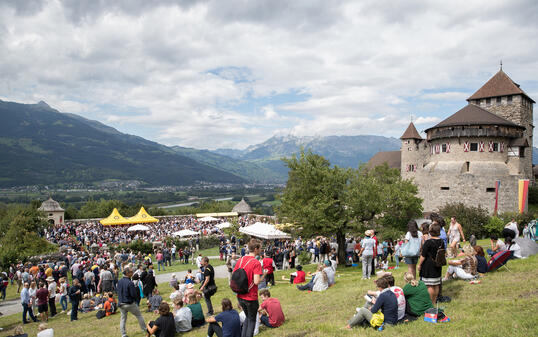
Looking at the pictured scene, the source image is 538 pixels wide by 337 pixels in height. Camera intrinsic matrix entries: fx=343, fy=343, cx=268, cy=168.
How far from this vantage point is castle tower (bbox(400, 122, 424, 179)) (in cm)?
5666

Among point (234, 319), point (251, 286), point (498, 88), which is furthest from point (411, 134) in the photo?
point (251, 286)

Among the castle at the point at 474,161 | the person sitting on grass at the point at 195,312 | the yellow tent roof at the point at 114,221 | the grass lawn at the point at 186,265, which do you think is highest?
the castle at the point at 474,161

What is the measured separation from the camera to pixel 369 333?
6.90 m

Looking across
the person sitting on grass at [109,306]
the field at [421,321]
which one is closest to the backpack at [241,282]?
the field at [421,321]

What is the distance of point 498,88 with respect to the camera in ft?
164

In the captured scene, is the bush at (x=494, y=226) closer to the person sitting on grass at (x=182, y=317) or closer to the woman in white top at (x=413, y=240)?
the woman in white top at (x=413, y=240)

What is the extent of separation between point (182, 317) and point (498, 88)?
56.7 meters

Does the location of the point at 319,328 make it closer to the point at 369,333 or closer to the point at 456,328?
the point at 369,333

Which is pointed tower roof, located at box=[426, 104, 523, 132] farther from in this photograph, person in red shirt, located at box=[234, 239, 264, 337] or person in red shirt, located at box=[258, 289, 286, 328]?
person in red shirt, located at box=[234, 239, 264, 337]

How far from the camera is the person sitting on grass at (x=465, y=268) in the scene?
10.0 m

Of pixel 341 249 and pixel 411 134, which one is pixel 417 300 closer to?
pixel 341 249

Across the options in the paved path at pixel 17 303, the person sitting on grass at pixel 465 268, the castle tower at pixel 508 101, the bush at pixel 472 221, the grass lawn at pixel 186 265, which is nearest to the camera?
the person sitting on grass at pixel 465 268

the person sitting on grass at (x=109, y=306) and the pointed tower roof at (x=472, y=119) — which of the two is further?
the pointed tower roof at (x=472, y=119)

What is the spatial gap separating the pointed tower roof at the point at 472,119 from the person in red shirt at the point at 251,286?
1675 inches
